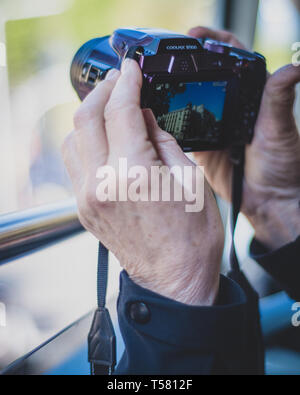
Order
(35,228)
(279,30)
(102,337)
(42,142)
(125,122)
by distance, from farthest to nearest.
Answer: (279,30), (42,142), (35,228), (102,337), (125,122)

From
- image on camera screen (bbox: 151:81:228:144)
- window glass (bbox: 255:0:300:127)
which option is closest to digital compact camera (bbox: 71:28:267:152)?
image on camera screen (bbox: 151:81:228:144)

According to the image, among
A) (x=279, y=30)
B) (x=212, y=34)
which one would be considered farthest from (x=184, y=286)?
(x=279, y=30)

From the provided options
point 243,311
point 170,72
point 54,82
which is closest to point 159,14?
point 54,82

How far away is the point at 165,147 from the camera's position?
434 millimetres

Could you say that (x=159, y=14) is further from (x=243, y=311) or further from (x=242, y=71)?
(x=243, y=311)

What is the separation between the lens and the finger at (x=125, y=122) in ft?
1.28

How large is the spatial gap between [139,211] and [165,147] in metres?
0.08

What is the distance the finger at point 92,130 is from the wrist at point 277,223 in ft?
1.50

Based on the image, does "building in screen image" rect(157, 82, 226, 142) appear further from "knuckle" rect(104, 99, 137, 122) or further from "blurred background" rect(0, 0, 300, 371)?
"blurred background" rect(0, 0, 300, 371)

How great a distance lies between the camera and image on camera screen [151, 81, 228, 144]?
20.5 inches

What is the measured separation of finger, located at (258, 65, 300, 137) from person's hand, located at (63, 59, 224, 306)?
0.34m

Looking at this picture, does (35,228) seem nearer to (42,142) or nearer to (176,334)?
(42,142)

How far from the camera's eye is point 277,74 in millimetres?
677

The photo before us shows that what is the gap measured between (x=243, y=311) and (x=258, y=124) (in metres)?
0.43
